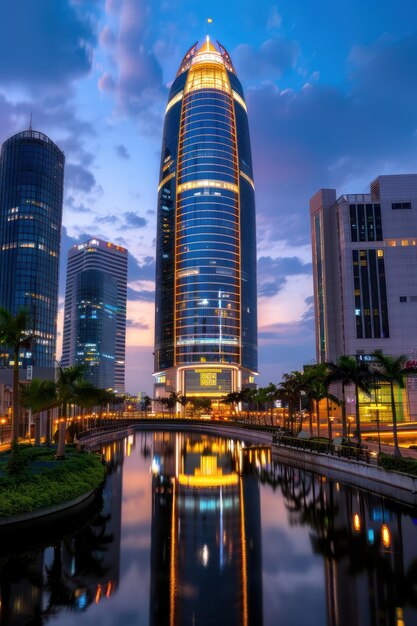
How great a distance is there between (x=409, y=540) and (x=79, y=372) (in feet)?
107

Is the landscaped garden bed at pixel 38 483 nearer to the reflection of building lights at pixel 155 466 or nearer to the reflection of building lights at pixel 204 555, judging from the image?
the reflection of building lights at pixel 204 555

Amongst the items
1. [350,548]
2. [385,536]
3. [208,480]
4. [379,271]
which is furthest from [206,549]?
[379,271]

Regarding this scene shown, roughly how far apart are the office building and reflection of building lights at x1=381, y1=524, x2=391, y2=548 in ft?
387

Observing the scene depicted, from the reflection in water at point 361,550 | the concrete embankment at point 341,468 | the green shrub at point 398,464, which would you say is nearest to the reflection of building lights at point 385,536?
the reflection in water at point 361,550

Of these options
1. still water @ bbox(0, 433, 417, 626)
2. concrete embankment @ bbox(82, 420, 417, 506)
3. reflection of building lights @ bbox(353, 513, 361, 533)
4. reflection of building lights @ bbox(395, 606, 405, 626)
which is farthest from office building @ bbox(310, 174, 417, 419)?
reflection of building lights @ bbox(395, 606, 405, 626)

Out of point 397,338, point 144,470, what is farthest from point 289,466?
point 397,338

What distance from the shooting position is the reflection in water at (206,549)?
19.2 m

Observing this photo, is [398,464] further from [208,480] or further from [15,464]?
[15,464]

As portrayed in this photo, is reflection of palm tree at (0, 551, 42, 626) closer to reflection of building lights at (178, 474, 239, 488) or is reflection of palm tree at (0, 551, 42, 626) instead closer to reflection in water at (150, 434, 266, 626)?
reflection in water at (150, 434, 266, 626)

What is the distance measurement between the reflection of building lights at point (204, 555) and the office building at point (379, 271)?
124m

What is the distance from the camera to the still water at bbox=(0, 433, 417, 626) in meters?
18.9

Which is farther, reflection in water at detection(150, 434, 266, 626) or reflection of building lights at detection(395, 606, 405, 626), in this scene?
reflection in water at detection(150, 434, 266, 626)

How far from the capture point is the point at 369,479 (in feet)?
138

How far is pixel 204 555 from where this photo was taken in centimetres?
2564
